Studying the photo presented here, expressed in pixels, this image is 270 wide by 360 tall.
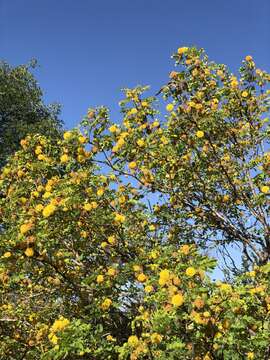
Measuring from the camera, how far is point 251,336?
11.8 ft

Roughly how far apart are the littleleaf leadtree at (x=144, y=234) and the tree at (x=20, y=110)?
7.50 metres

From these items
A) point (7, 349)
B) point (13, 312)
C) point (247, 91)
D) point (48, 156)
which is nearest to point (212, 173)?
point (247, 91)

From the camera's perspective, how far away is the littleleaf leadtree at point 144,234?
3408 millimetres

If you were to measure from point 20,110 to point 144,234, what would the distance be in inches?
453

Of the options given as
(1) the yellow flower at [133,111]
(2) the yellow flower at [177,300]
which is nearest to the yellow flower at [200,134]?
(1) the yellow flower at [133,111]

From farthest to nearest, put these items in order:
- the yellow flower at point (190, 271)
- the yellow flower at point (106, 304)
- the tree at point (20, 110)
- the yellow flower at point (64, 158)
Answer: the tree at point (20, 110)
the yellow flower at point (64, 158)
the yellow flower at point (106, 304)
the yellow flower at point (190, 271)

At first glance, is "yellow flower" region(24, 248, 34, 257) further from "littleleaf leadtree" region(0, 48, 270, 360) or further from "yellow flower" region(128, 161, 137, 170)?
"yellow flower" region(128, 161, 137, 170)

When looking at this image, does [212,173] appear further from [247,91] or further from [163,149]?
[247,91]

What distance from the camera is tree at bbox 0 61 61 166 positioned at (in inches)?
573

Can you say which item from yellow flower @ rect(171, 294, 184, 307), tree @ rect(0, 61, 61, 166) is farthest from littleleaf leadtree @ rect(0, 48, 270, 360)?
tree @ rect(0, 61, 61, 166)

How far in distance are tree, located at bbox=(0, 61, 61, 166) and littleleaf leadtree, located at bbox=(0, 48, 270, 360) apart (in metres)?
7.50

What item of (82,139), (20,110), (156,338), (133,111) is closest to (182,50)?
(133,111)

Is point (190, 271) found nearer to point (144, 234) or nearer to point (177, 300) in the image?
point (177, 300)

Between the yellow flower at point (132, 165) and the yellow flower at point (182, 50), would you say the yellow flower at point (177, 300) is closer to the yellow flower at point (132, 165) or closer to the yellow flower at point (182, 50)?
the yellow flower at point (132, 165)
